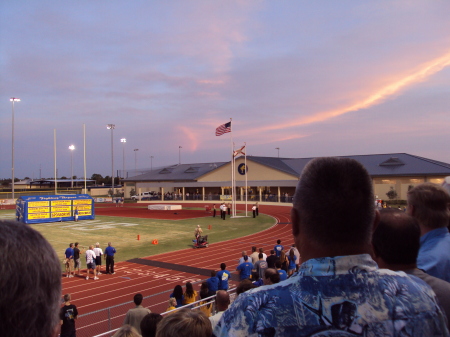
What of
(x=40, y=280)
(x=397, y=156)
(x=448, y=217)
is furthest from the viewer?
(x=397, y=156)

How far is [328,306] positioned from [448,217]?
255 centimetres

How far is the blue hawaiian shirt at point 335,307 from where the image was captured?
Answer: 1511 millimetres

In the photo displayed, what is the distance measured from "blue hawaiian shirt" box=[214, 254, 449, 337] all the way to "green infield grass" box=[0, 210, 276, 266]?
792 inches

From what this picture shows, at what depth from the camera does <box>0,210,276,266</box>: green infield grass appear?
23766 mm

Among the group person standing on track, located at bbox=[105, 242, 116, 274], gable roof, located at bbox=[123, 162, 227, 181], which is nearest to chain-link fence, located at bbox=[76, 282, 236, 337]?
person standing on track, located at bbox=[105, 242, 116, 274]

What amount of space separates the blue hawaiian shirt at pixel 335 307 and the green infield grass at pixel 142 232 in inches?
792

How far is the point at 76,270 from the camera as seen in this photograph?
1859 centimetres

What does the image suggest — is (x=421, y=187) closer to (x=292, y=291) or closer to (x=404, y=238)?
(x=404, y=238)

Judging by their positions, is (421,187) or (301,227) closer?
(301,227)

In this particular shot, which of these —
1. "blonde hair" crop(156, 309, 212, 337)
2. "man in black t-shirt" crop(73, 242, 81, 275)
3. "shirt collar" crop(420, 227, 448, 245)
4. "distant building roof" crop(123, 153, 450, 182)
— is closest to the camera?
"blonde hair" crop(156, 309, 212, 337)

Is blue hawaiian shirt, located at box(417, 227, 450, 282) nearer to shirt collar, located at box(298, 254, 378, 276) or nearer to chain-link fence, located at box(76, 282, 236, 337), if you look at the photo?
shirt collar, located at box(298, 254, 378, 276)

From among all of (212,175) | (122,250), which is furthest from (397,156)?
(122,250)

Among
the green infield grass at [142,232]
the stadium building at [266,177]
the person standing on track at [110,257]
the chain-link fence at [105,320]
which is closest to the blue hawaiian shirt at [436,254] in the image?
the chain-link fence at [105,320]

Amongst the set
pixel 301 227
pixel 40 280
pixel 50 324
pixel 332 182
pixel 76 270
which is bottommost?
pixel 76 270
